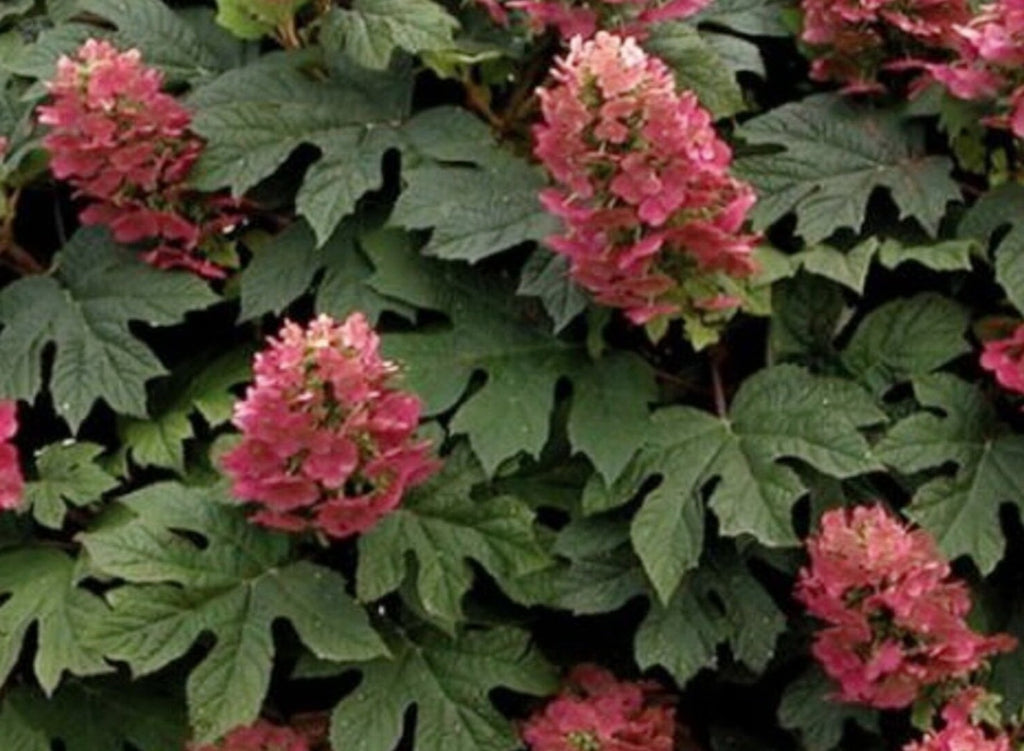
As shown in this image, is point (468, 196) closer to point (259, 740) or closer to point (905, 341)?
point (905, 341)

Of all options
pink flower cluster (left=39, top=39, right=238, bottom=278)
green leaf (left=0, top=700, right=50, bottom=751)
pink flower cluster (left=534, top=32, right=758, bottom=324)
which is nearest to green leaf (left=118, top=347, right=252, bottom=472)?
pink flower cluster (left=39, top=39, right=238, bottom=278)

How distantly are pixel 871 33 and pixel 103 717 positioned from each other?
124cm

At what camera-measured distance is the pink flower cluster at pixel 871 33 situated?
8.36 ft

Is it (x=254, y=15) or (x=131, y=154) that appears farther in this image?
(x=254, y=15)

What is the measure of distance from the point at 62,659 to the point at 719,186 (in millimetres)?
898

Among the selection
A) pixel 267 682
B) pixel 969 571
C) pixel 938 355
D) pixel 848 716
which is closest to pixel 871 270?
pixel 938 355

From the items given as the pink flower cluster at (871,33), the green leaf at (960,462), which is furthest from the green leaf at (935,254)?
the pink flower cluster at (871,33)

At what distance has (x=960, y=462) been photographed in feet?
7.98

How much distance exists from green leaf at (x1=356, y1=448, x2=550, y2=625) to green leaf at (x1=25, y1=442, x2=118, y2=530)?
0.34 metres

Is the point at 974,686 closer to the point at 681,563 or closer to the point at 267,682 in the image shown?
the point at 681,563

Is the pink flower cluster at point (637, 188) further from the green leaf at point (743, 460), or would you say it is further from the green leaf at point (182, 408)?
the green leaf at point (182, 408)

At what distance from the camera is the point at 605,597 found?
242cm

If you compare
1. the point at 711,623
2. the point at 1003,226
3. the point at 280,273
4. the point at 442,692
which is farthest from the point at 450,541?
the point at 1003,226

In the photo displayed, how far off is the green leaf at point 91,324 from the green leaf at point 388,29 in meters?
0.34
